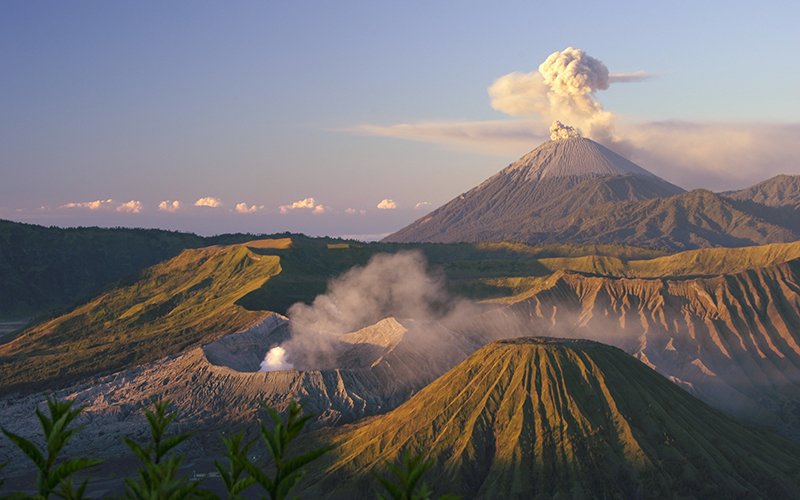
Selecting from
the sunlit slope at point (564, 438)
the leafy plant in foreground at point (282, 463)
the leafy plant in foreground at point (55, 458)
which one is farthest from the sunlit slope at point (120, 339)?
the leafy plant in foreground at point (282, 463)

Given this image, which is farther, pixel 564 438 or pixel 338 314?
pixel 338 314

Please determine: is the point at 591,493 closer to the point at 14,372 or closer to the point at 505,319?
the point at 505,319

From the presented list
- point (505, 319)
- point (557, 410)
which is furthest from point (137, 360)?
point (557, 410)

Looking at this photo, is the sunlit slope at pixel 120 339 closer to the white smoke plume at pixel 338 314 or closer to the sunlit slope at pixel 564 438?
the white smoke plume at pixel 338 314

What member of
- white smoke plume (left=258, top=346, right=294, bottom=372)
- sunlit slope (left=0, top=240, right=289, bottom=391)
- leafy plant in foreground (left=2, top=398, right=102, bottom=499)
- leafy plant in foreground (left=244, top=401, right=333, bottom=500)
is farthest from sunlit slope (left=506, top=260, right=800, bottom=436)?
leafy plant in foreground (left=2, top=398, right=102, bottom=499)

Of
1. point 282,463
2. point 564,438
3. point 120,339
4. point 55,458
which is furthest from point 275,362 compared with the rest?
point 282,463

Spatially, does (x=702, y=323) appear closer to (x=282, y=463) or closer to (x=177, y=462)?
(x=177, y=462)
